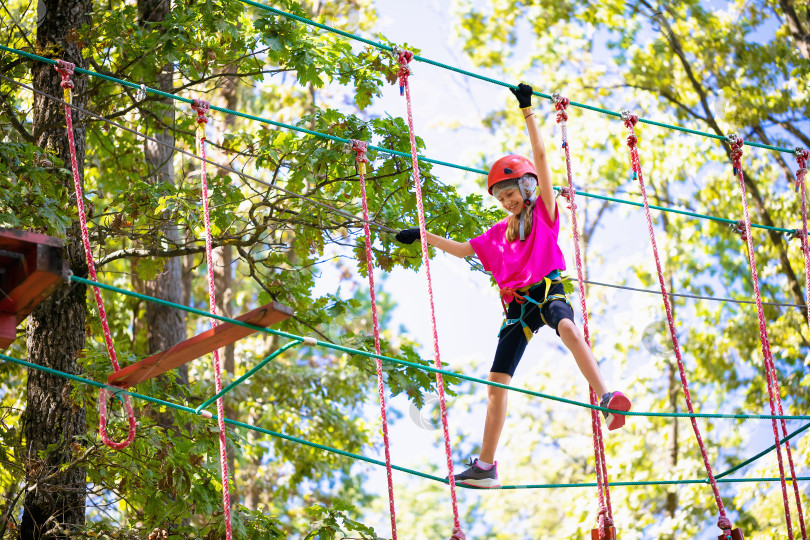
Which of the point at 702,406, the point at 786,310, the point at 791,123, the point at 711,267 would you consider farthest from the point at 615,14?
the point at 702,406

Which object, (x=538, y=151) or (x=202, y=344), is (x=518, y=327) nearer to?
(x=538, y=151)

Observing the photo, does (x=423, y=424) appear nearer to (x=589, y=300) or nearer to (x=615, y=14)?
(x=615, y=14)

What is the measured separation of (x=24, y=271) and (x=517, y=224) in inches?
81.3

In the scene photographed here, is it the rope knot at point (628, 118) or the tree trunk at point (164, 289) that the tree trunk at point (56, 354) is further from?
the rope knot at point (628, 118)

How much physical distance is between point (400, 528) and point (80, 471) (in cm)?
1368

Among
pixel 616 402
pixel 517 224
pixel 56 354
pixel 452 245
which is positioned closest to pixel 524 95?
pixel 517 224

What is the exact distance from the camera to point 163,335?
276 inches

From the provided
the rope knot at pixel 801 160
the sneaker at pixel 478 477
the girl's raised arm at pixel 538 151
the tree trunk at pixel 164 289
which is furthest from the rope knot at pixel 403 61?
the tree trunk at pixel 164 289

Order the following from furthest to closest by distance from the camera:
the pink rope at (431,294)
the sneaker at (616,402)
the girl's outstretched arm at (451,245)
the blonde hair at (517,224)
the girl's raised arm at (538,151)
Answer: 1. the girl's outstretched arm at (451,245)
2. the blonde hair at (517,224)
3. the girl's raised arm at (538,151)
4. the sneaker at (616,402)
5. the pink rope at (431,294)

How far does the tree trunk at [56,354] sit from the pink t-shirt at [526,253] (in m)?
2.23

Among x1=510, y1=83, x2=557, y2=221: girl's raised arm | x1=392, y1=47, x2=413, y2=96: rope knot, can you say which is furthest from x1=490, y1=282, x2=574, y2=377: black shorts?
x1=392, y1=47, x2=413, y2=96: rope knot

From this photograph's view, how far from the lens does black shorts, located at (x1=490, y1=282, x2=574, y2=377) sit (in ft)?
12.6

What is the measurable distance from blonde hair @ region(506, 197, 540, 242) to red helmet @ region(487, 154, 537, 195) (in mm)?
137

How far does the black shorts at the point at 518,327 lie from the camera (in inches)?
151
